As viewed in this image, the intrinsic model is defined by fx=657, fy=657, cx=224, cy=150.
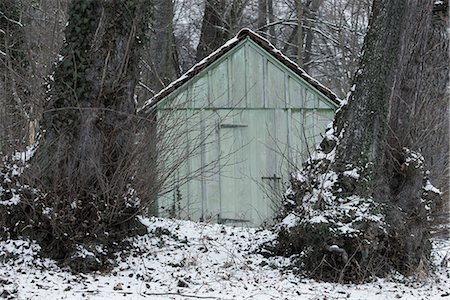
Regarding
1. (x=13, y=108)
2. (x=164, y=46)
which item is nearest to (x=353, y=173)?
(x=13, y=108)

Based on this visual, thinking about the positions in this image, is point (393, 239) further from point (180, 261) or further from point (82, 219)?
point (82, 219)

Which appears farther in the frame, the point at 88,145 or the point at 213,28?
the point at 213,28

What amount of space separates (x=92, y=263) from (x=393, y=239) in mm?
3366

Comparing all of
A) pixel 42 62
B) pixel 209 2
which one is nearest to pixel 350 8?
pixel 209 2

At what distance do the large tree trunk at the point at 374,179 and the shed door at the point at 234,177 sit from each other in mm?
5383

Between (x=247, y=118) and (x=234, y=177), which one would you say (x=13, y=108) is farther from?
(x=247, y=118)

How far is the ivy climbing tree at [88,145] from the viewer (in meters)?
7.21

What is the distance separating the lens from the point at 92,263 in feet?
23.6

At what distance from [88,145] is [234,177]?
6086 mm

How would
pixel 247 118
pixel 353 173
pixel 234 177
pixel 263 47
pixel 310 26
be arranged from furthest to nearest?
pixel 310 26
pixel 247 118
pixel 234 177
pixel 263 47
pixel 353 173

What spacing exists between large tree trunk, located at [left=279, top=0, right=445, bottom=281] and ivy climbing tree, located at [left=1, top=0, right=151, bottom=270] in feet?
6.88

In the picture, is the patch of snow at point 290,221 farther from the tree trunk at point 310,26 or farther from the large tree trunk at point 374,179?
the tree trunk at point 310,26

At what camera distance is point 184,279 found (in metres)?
7.00

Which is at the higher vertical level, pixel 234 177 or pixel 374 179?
pixel 374 179
